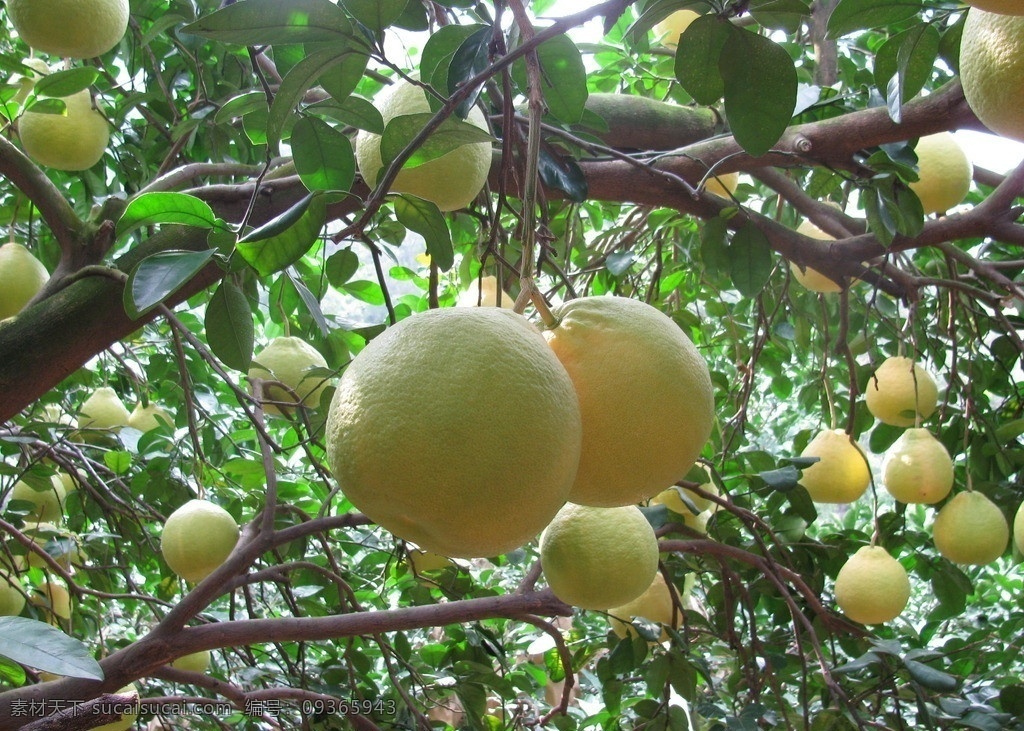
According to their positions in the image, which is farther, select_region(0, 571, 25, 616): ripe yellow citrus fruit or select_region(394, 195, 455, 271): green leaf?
select_region(0, 571, 25, 616): ripe yellow citrus fruit

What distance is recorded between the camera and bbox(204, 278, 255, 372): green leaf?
0.62 meters

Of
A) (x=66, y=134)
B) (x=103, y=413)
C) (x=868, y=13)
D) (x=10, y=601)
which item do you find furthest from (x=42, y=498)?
(x=868, y=13)

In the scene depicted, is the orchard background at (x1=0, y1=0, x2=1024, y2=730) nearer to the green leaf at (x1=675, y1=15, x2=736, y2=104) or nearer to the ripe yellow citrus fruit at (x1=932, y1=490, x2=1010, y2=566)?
the green leaf at (x1=675, y1=15, x2=736, y2=104)

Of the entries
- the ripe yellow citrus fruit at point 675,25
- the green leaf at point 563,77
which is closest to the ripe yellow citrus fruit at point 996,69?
the green leaf at point 563,77

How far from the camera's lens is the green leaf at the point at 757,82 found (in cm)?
51

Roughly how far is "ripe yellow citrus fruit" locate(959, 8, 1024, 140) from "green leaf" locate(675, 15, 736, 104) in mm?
176

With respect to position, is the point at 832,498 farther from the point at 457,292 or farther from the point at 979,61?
the point at 979,61

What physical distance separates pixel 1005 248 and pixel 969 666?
95cm

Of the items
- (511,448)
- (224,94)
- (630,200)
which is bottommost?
(511,448)

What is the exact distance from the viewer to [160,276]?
47cm

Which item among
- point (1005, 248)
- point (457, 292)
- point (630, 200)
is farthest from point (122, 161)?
point (1005, 248)

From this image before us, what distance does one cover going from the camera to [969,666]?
1.81 m

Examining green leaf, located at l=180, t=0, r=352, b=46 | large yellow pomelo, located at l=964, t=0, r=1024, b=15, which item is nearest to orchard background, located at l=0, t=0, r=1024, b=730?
green leaf, located at l=180, t=0, r=352, b=46

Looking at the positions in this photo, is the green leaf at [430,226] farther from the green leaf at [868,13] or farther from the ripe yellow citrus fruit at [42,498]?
the ripe yellow citrus fruit at [42,498]
